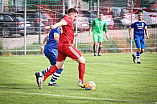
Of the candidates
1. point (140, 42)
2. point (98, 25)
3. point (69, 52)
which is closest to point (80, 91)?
point (69, 52)

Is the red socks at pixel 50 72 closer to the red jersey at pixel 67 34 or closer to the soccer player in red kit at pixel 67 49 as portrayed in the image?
the soccer player in red kit at pixel 67 49

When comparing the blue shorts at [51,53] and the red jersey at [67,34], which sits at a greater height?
the red jersey at [67,34]

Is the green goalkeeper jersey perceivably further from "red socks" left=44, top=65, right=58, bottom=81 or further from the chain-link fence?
"red socks" left=44, top=65, right=58, bottom=81

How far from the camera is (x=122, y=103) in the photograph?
6023 millimetres

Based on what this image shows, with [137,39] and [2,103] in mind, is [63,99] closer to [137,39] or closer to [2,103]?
[2,103]

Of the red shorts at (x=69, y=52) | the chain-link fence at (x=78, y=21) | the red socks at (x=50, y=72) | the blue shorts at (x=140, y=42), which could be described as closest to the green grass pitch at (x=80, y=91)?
the red socks at (x=50, y=72)

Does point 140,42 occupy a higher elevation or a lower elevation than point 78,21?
lower

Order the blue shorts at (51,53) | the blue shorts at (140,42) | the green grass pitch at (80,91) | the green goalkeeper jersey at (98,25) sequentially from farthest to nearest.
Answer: the green goalkeeper jersey at (98,25)
the blue shorts at (140,42)
the blue shorts at (51,53)
the green grass pitch at (80,91)

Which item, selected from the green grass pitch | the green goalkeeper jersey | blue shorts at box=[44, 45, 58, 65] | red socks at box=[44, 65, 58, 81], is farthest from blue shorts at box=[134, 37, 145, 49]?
red socks at box=[44, 65, 58, 81]

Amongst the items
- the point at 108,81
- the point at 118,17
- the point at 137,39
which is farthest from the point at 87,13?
the point at 108,81

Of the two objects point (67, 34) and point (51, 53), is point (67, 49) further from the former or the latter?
point (51, 53)

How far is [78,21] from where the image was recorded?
21969mm

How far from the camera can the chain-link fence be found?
20.4 metres

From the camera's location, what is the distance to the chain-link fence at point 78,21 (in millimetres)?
20438
